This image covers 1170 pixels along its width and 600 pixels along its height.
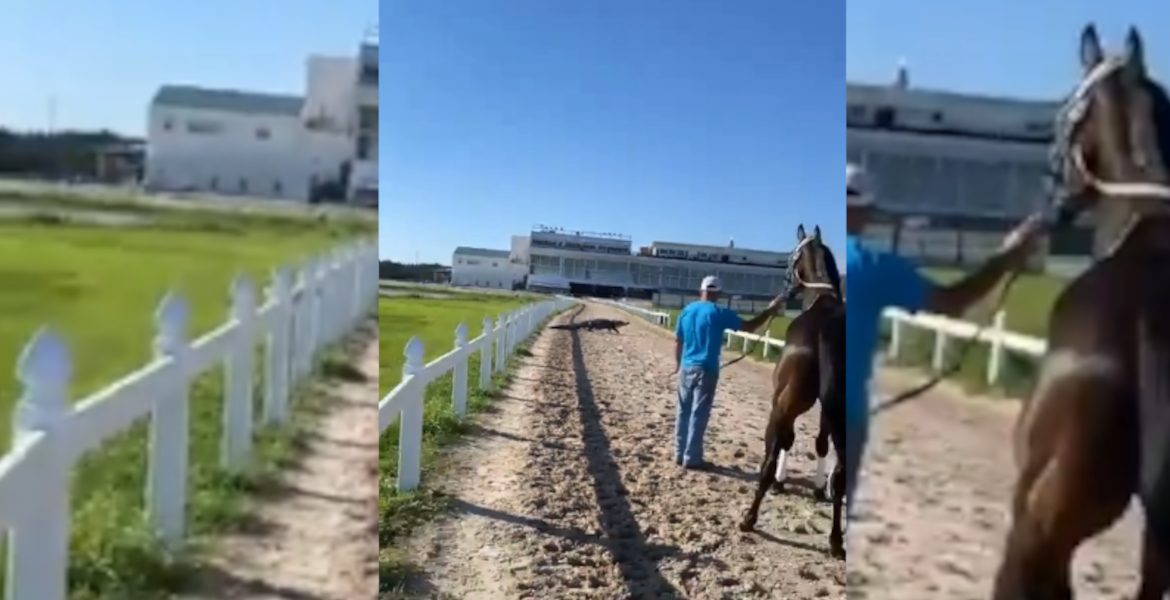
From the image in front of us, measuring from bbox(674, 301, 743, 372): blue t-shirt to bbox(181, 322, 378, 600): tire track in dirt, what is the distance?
2.69ft

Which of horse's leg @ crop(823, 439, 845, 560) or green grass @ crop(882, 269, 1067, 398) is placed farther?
horse's leg @ crop(823, 439, 845, 560)

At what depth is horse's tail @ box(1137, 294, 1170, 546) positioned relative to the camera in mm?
2213

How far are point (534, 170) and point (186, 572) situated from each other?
4.13 feet

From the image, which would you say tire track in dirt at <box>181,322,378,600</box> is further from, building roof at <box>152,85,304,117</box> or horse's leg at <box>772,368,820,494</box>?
horse's leg at <box>772,368,820,494</box>

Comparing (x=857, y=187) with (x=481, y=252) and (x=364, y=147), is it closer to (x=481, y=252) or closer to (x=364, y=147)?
(x=481, y=252)

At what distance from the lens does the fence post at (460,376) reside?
9.50ft

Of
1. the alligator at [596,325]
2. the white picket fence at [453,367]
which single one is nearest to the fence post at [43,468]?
the white picket fence at [453,367]

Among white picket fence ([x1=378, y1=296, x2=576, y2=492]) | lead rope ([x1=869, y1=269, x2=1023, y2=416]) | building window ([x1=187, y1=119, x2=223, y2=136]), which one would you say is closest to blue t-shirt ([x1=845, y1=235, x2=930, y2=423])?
lead rope ([x1=869, y1=269, x2=1023, y2=416])

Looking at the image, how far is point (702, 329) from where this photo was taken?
9.34ft

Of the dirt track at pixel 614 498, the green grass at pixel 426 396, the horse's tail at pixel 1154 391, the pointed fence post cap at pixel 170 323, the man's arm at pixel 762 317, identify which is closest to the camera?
the pointed fence post cap at pixel 170 323

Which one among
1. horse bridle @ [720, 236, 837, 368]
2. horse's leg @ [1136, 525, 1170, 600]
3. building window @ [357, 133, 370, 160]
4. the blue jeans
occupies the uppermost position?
building window @ [357, 133, 370, 160]

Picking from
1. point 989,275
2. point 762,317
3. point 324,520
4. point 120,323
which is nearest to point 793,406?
point 762,317

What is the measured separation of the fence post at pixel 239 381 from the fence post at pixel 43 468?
40cm

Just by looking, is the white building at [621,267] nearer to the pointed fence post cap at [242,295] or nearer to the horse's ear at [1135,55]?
the pointed fence post cap at [242,295]
